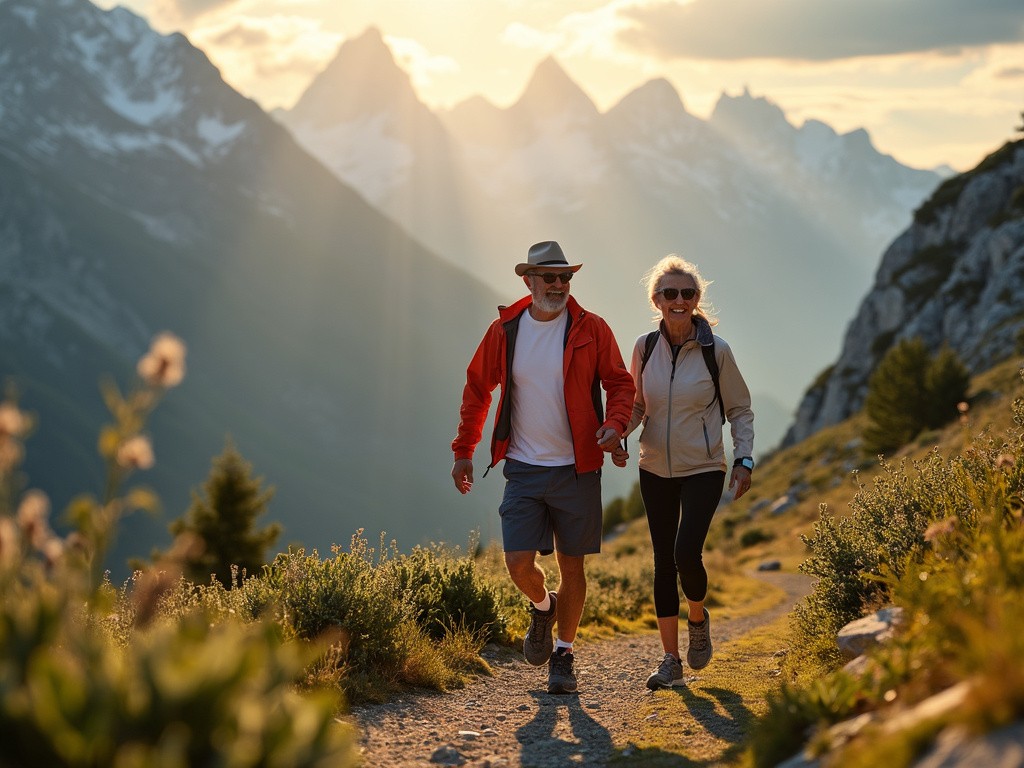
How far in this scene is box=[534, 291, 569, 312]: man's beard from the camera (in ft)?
24.8

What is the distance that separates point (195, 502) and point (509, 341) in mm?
30523

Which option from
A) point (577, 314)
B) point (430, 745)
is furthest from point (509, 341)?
point (430, 745)

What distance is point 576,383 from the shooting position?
754cm

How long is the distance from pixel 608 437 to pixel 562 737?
6.81 ft

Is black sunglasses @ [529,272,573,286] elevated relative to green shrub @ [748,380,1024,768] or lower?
elevated

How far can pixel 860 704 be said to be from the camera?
4.44 metres

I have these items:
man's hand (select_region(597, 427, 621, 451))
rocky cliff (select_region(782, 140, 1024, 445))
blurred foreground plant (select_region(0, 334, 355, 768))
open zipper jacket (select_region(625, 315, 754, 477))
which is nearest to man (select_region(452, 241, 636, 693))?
man's hand (select_region(597, 427, 621, 451))

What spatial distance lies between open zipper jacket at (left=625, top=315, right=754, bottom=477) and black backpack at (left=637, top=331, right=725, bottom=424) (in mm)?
32

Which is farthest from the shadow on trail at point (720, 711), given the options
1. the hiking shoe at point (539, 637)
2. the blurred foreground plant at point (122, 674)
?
the blurred foreground plant at point (122, 674)

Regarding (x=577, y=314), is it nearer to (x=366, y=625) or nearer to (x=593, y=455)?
(x=593, y=455)

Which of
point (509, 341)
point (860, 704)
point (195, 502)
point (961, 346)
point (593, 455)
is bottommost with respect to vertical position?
point (860, 704)

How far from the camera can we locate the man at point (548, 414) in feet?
24.7

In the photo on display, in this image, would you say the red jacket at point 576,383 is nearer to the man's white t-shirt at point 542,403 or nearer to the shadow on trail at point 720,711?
the man's white t-shirt at point 542,403

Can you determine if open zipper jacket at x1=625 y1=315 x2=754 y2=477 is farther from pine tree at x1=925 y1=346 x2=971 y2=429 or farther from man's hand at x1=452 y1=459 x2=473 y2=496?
pine tree at x1=925 y1=346 x2=971 y2=429
